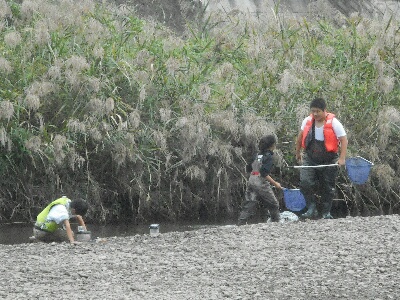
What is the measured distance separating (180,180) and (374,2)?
1243cm

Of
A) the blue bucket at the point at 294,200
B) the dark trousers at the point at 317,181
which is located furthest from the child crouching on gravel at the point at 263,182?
the blue bucket at the point at 294,200

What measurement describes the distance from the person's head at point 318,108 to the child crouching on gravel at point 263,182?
0.66 meters

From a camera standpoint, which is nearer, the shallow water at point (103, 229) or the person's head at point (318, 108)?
the person's head at point (318, 108)

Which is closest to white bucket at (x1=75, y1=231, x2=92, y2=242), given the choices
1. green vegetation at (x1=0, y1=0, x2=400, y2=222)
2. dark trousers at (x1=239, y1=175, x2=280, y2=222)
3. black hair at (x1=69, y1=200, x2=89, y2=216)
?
black hair at (x1=69, y1=200, x2=89, y2=216)

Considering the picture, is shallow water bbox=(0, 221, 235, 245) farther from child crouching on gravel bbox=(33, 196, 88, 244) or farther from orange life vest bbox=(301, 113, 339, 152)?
orange life vest bbox=(301, 113, 339, 152)

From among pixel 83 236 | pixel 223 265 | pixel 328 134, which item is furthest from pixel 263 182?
pixel 223 265

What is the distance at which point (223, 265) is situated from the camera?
401 inches

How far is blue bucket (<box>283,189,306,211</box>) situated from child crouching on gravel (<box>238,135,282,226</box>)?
0.54 m

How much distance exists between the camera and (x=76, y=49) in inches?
648

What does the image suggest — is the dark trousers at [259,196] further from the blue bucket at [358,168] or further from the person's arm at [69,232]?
the person's arm at [69,232]

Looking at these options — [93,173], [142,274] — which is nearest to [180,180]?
[93,173]

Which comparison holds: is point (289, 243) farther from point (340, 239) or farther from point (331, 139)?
point (331, 139)

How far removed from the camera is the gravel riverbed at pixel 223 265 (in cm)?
894

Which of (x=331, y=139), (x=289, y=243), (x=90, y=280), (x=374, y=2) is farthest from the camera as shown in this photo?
(x=374, y=2)
